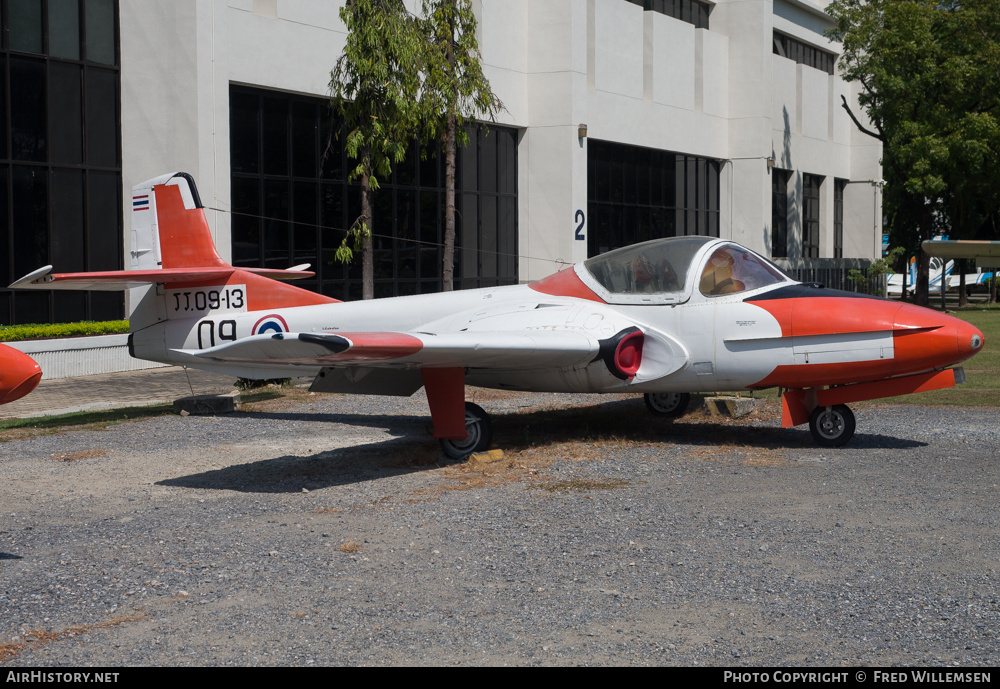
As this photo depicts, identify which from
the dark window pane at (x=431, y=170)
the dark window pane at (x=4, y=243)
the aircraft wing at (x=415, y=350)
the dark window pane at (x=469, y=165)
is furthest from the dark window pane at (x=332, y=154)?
the aircraft wing at (x=415, y=350)

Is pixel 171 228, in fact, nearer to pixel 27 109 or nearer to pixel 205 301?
pixel 205 301

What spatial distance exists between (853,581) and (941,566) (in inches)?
27.8

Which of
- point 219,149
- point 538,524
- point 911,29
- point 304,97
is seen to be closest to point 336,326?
point 538,524

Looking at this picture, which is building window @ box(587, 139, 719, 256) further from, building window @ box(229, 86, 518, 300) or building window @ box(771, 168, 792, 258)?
building window @ box(771, 168, 792, 258)

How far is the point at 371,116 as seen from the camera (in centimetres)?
1720

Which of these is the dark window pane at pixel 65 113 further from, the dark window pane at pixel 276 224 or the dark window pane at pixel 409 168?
the dark window pane at pixel 409 168

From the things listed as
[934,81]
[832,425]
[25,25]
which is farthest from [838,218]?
[832,425]

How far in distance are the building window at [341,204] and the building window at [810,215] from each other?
73.9ft

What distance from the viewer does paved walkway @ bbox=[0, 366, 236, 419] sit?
48.8ft

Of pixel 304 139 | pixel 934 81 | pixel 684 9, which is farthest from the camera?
pixel 684 9

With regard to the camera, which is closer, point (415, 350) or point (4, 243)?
point (415, 350)

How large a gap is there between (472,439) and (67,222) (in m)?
13.9

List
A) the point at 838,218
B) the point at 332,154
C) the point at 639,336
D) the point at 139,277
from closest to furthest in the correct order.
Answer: the point at 639,336 → the point at 139,277 → the point at 332,154 → the point at 838,218

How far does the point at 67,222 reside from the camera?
2020cm
